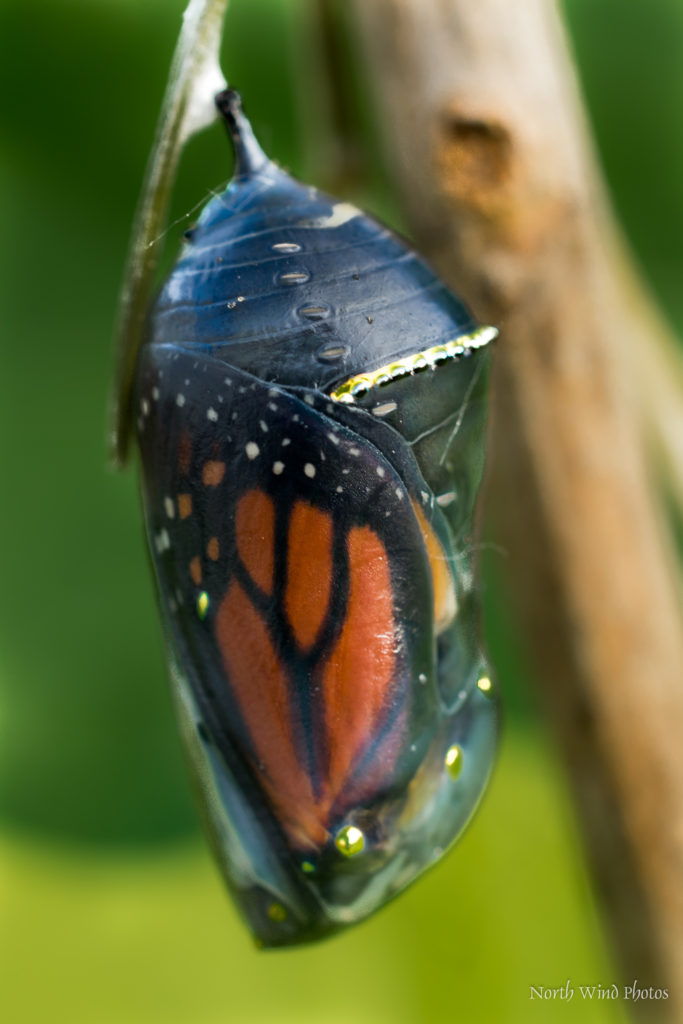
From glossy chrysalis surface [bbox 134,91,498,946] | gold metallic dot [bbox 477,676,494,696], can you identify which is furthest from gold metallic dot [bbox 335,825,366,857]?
gold metallic dot [bbox 477,676,494,696]

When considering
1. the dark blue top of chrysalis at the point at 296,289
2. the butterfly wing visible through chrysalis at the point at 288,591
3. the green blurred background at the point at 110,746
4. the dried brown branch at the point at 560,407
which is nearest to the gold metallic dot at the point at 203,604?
the butterfly wing visible through chrysalis at the point at 288,591

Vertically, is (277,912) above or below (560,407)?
below

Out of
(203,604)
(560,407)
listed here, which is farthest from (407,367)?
(560,407)

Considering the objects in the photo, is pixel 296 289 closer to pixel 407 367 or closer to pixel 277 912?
pixel 407 367

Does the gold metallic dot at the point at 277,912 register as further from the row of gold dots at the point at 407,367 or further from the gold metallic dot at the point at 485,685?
the row of gold dots at the point at 407,367

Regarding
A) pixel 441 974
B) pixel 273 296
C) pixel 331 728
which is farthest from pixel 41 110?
pixel 441 974

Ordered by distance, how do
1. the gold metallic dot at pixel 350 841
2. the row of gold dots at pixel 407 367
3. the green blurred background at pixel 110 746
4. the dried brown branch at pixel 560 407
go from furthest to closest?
the green blurred background at pixel 110 746 → the dried brown branch at pixel 560 407 → the gold metallic dot at pixel 350 841 → the row of gold dots at pixel 407 367

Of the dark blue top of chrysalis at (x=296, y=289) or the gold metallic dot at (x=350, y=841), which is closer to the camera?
the dark blue top of chrysalis at (x=296, y=289)
